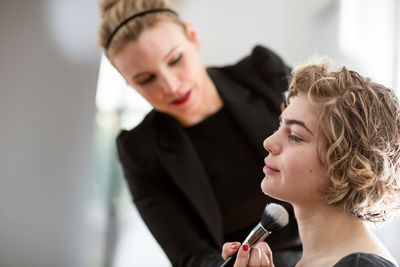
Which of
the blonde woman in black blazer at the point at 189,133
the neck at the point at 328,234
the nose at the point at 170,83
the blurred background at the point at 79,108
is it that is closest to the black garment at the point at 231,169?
the blonde woman in black blazer at the point at 189,133

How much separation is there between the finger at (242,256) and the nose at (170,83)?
439mm

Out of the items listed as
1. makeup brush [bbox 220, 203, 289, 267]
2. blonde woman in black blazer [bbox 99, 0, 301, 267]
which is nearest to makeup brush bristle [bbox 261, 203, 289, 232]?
makeup brush [bbox 220, 203, 289, 267]

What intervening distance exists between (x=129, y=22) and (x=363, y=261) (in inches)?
26.1

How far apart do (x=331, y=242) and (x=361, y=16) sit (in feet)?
3.86

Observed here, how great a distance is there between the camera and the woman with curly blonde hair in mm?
634

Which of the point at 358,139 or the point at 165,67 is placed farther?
the point at 165,67

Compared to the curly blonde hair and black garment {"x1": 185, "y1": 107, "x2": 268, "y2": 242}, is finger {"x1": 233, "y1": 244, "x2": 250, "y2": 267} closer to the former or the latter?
the curly blonde hair

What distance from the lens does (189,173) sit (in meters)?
1.04

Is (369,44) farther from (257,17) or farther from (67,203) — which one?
(67,203)

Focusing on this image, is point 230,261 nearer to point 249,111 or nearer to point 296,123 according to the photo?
point 296,123

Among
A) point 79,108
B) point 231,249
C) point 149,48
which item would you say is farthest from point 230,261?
point 79,108

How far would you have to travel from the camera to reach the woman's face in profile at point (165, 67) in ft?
3.23

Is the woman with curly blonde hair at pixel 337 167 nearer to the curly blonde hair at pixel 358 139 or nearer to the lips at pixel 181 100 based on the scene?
the curly blonde hair at pixel 358 139

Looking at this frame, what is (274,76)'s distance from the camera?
1.06 metres
